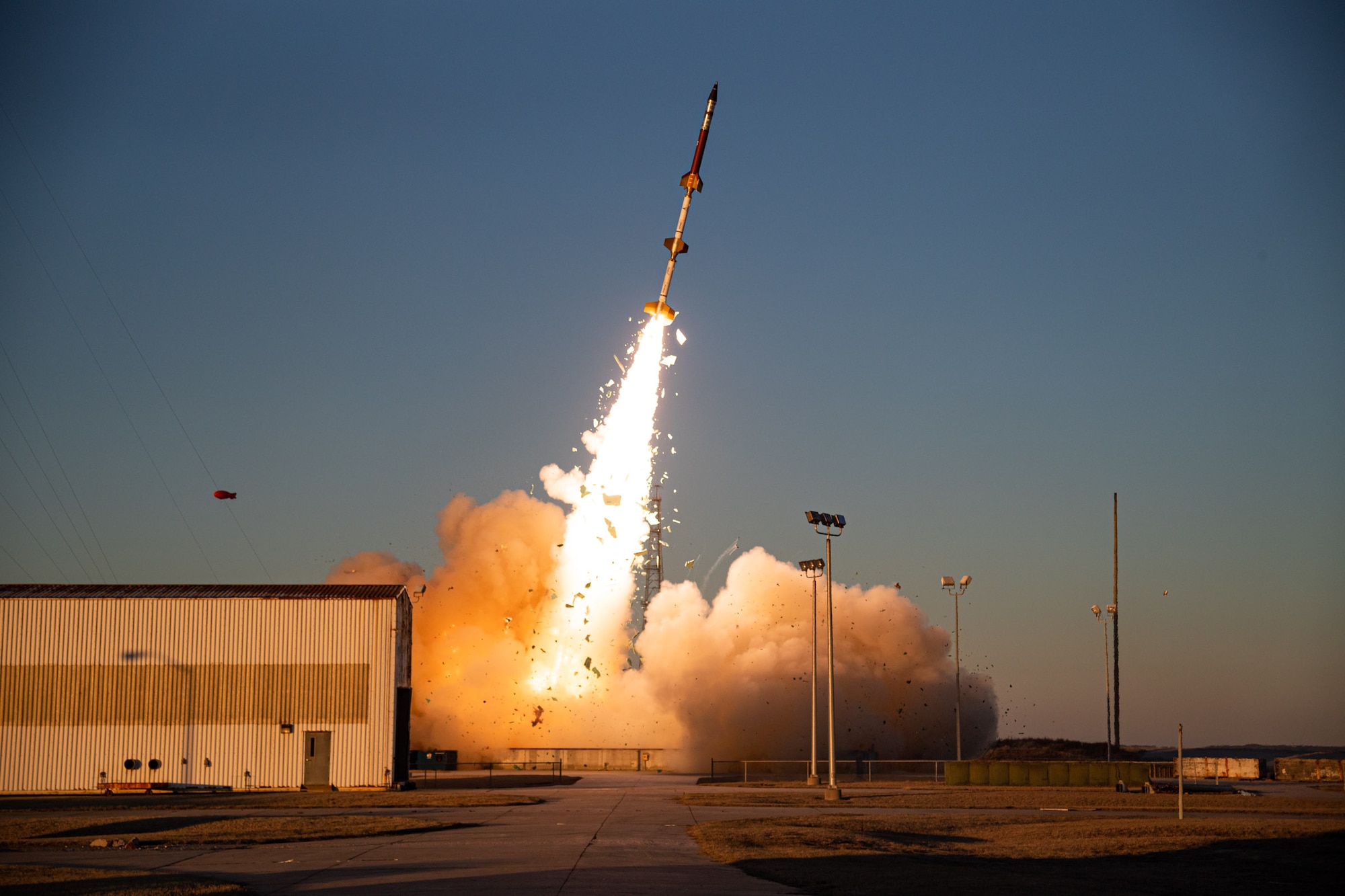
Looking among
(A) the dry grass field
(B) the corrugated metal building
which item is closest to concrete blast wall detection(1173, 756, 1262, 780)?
(A) the dry grass field

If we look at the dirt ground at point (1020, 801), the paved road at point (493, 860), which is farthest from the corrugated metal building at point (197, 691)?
the paved road at point (493, 860)

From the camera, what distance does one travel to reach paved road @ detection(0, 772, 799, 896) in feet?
81.6

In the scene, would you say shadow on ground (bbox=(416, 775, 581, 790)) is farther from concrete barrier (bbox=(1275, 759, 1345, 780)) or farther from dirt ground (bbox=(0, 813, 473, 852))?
concrete barrier (bbox=(1275, 759, 1345, 780))

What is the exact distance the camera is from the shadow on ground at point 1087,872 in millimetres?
24844

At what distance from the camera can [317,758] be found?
193ft

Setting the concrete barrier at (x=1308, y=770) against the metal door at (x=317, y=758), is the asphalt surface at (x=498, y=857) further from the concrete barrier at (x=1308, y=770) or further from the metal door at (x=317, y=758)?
the concrete barrier at (x=1308, y=770)

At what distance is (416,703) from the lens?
92688mm

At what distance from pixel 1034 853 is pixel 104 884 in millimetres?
20664

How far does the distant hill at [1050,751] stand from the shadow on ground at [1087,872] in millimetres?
46556

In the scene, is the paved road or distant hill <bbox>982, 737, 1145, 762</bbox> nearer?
the paved road

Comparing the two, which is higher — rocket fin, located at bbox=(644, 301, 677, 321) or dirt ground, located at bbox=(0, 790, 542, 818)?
rocket fin, located at bbox=(644, 301, 677, 321)

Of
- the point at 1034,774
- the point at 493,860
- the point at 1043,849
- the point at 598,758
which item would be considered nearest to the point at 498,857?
the point at 493,860

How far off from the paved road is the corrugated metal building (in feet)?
58.0

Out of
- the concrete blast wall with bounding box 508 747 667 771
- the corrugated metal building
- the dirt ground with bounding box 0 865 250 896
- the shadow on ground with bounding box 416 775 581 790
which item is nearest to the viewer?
the dirt ground with bounding box 0 865 250 896
